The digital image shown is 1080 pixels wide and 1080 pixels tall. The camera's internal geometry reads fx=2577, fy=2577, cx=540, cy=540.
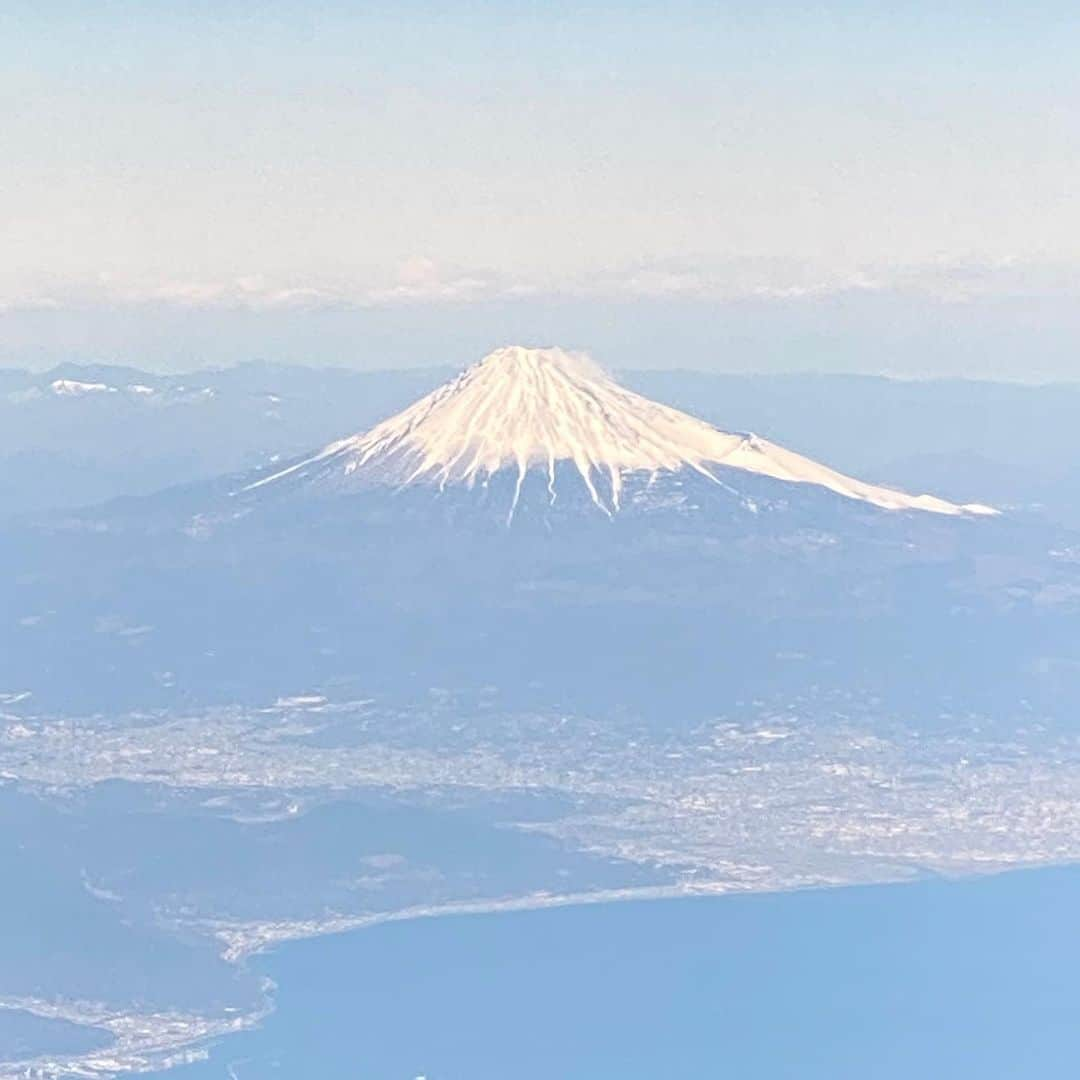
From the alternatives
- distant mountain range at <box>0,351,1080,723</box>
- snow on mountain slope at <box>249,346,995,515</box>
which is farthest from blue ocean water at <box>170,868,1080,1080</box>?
snow on mountain slope at <box>249,346,995,515</box>

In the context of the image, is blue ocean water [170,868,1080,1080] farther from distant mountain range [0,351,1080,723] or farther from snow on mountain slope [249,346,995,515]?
snow on mountain slope [249,346,995,515]

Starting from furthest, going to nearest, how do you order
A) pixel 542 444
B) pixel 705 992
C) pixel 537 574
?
1. pixel 542 444
2. pixel 537 574
3. pixel 705 992

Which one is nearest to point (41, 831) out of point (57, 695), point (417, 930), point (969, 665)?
point (417, 930)

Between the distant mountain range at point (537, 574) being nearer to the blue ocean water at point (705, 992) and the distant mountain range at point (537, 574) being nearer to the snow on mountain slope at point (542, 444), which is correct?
the snow on mountain slope at point (542, 444)

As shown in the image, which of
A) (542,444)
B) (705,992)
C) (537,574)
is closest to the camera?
(705,992)

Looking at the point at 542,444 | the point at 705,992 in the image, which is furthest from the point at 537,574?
the point at 705,992

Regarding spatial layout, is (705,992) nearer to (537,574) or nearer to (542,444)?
(537,574)

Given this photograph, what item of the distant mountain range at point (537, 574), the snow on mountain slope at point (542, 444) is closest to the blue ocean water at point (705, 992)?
the distant mountain range at point (537, 574)
